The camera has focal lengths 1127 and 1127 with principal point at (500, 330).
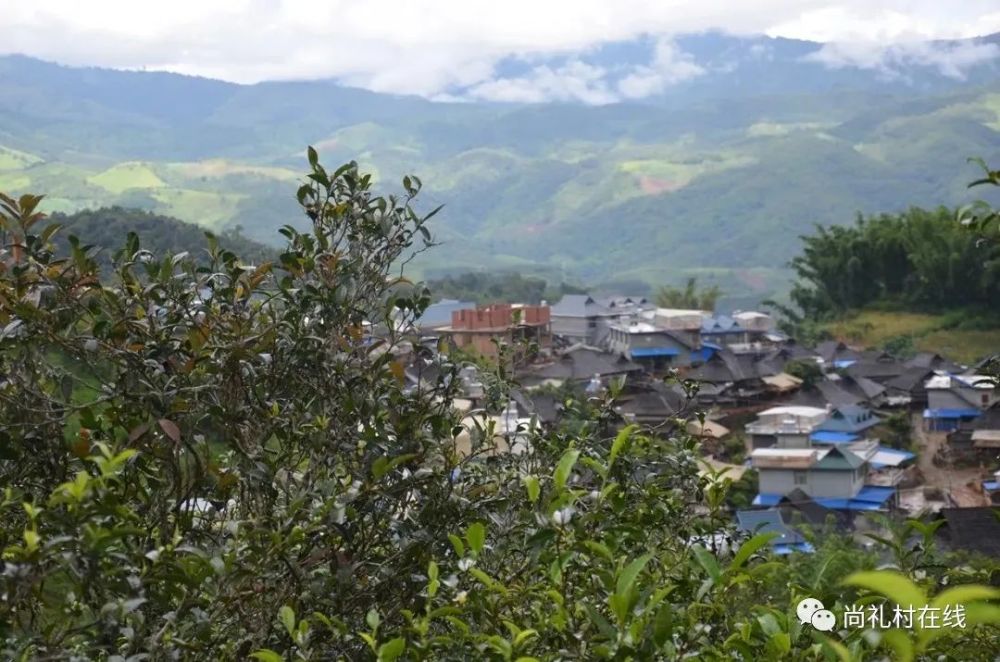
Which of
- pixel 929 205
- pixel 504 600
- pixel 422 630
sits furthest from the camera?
pixel 929 205

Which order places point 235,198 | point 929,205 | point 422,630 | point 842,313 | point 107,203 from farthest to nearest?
point 929,205 → point 235,198 → point 107,203 → point 842,313 → point 422,630

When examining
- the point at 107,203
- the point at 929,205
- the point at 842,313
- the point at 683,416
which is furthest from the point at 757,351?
the point at 929,205

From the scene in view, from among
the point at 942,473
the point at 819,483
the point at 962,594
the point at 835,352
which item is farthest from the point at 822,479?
the point at 962,594

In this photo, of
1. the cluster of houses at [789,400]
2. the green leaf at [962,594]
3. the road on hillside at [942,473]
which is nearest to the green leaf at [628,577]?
the green leaf at [962,594]

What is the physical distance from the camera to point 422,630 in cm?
162

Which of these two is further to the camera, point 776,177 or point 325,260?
point 776,177

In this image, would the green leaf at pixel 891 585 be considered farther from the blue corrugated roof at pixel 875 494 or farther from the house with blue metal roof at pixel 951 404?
the house with blue metal roof at pixel 951 404

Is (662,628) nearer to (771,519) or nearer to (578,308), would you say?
(771,519)

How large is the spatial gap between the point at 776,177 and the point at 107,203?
230ft

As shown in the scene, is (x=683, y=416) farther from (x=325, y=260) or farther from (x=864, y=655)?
(x=864, y=655)

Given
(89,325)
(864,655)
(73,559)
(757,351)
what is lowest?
(757,351)

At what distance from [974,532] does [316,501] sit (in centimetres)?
1404

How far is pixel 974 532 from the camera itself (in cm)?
1435

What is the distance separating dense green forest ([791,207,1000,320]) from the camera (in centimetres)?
3481
